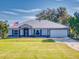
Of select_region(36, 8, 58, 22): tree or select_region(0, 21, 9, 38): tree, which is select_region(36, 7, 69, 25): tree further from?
select_region(0, 21, 9, 38): tree

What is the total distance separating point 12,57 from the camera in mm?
17438

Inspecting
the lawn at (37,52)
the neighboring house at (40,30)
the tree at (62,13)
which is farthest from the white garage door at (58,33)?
the lawn at (37,52)

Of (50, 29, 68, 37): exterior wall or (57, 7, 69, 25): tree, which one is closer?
(50, 29, 68, 37): exterior wall

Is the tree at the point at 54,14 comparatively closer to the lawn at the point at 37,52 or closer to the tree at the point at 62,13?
the tree at the point at 62,13

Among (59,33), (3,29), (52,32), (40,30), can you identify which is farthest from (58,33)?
(3,29)

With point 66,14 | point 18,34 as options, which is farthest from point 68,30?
point 66,14

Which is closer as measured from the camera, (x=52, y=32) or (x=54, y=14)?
(x=52, y=32)

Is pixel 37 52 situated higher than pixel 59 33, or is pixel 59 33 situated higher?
pixel 37 52

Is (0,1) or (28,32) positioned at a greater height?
(0,1)

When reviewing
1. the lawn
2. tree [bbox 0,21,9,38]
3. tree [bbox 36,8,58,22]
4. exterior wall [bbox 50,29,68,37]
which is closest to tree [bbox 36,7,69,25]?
tree [bbox 36,8,58,22]

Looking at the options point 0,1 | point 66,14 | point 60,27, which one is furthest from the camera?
point 66,14

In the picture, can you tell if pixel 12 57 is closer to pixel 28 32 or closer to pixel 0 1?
pixel 0 1

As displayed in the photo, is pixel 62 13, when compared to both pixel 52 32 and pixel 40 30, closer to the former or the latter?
pixel 52 32

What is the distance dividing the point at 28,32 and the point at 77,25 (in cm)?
1468
